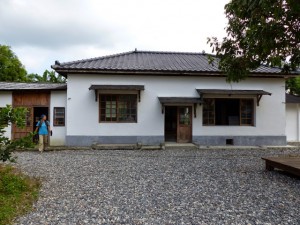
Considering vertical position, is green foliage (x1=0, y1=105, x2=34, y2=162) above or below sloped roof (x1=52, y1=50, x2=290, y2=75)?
below

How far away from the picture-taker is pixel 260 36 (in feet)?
17.7

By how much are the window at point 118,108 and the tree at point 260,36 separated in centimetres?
558

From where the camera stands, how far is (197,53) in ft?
53.4

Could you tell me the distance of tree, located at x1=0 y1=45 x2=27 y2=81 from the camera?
1045 inches

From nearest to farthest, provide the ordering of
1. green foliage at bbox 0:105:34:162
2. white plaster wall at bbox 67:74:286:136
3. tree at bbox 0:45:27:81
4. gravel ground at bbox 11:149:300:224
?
gravel ground at bbox 11:149:300:224 < green foliage at bbox 0:105:34:162 < white plaster wall at bbox 67:74:286:136 < tree at bbox 0:45:27:81

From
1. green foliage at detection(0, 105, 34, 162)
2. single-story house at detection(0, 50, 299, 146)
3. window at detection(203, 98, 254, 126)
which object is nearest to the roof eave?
single-story house at detection(0, 50, 299, 146)

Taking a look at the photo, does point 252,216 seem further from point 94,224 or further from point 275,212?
point 94,224

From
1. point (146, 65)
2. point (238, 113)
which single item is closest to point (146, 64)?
point (146, 65)

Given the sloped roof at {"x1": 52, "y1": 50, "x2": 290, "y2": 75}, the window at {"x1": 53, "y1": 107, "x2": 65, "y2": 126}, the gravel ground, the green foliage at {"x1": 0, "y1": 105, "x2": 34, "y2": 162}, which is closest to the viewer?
the gravel ground

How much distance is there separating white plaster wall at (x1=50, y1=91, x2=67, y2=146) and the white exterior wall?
0.66m

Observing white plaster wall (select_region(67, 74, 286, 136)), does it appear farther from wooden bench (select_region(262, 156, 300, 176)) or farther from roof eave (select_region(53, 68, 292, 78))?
wooden bench (select_region(262, 156, 300, 176))

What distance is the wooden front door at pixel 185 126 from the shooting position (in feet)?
40.3

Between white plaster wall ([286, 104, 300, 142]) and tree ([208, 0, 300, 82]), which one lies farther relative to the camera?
white plaster wall ([286, 104, 300, 142])

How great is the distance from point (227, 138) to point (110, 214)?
9.55 metres
